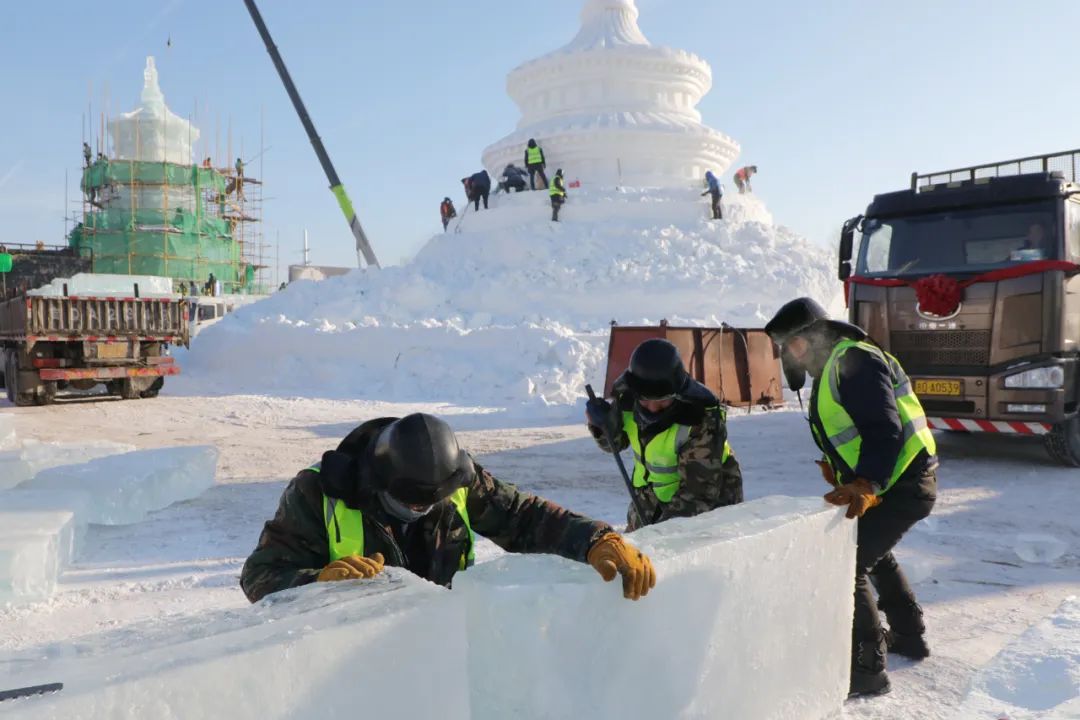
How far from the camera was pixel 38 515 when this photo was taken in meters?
4.56

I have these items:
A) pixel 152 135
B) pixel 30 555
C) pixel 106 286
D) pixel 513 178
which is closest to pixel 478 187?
pixel 513 178

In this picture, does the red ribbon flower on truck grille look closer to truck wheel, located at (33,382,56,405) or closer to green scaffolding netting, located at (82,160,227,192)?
truck wheel, located at (33,382,56,405)

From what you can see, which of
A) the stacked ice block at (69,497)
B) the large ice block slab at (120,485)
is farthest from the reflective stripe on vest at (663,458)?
the large ice block slab at (120,485)

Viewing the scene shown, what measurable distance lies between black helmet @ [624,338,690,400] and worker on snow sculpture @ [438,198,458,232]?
22.1m

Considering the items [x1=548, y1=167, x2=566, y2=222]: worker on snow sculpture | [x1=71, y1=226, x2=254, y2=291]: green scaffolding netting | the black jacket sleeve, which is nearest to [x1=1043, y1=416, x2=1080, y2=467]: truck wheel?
the black jacket sleeve

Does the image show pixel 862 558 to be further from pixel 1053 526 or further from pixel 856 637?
pixel 1053 526

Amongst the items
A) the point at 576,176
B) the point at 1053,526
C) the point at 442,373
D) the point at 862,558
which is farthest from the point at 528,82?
the point at 862,558

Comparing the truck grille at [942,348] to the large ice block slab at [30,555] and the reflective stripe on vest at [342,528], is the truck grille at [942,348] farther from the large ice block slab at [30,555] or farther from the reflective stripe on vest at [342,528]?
the large ice block slab at [30,555]

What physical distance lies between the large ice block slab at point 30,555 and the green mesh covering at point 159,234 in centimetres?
3596

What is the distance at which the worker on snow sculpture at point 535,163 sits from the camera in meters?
22.3

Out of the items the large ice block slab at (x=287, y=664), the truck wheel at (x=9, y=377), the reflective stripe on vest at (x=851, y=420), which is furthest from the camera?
the truck wheel at (x=9, y=377)

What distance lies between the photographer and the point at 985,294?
7137 mm

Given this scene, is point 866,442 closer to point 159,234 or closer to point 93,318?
point 93,318

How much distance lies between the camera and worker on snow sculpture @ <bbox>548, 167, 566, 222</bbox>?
2084 cm
